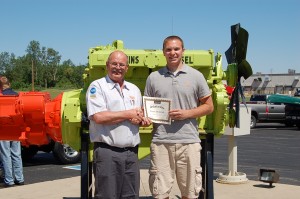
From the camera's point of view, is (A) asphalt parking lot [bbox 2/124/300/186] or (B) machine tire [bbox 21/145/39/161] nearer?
(A) asphalt parking lot [bbox 2/124/300/186]

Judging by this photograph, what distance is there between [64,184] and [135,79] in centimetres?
295

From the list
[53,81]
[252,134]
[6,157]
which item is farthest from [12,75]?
[6,157]

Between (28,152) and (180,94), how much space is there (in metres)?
7.09

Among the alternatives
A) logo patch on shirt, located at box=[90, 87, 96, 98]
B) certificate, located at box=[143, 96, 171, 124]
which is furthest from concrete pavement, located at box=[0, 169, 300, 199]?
logo patch on shirt, located at box=[90, 87, 96, 98]

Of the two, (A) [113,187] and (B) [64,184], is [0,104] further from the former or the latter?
(B) [64,184]

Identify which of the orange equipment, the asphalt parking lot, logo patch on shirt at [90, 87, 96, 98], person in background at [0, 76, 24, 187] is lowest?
the asphalt parking lot

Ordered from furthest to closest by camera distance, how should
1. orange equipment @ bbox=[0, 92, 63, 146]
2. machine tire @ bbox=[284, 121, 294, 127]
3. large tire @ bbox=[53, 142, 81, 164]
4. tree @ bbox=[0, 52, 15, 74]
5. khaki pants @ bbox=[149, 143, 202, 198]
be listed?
tree @ bbox=[0, 52, 15, 74] < machine tire @ bbox=[284, 121, 294, 127] < large tire @ bbox=[53, 142, 81, 164] < orange equipment @ bbox=[0, 92, 63, 146] < khaki pants @ bbox=[149, 143, 202, 198]

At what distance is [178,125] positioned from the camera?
4125 millimetres

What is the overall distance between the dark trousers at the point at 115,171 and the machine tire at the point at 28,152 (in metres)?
6.56

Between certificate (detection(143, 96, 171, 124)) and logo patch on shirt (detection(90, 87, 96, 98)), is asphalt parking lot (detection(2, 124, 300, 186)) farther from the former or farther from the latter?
logo patch on shirt (detection(90, 87, 96, 98))

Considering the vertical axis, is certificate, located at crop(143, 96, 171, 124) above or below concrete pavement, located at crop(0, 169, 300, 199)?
above

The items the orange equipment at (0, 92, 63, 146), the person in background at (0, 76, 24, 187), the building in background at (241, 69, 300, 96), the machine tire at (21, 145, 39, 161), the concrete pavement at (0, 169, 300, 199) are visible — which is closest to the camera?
the orange equipment at (0, 92, 63, 146)

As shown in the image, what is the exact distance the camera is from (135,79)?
5.04 metres

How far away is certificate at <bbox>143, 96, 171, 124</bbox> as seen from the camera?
4.02 meters
